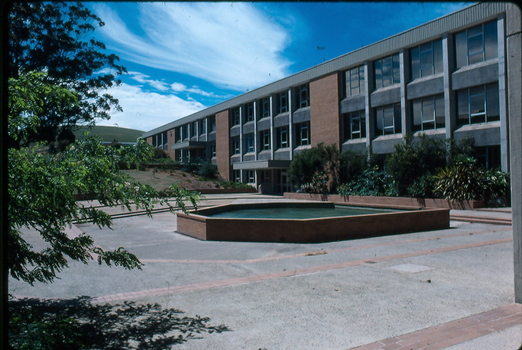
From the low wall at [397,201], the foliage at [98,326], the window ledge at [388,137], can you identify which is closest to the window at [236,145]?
the low wall at [397,201]

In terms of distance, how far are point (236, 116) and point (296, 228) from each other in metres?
40.0

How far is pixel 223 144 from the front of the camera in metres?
54.2

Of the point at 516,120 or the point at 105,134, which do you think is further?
the point at 105,134

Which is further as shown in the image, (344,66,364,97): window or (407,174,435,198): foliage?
(344,66,364,97): window

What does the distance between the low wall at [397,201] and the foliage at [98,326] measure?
55.4 ft

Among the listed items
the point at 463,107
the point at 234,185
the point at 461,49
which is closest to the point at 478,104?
the point at 463,107

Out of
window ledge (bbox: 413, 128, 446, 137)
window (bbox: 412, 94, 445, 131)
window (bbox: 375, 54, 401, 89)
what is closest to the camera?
window ledge (bbox: 413, 128, 446, 137)

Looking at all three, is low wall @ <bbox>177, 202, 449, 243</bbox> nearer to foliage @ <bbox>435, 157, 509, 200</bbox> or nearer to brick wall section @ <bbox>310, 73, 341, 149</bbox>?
foliage @ <bbox>435, 157, 509, 200</bbox>

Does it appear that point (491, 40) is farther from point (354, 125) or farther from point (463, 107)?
point (354, 125)

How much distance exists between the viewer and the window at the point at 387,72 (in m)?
30.6

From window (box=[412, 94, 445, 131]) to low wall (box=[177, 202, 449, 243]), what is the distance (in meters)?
14.7

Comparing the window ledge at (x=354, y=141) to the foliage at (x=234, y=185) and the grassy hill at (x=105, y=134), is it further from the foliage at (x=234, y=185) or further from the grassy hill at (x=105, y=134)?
the grassy hill at (x=105, y=134)

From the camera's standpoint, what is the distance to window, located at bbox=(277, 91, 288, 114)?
141 ft

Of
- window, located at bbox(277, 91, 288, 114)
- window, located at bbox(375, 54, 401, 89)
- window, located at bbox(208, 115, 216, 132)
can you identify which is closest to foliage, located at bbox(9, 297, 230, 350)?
window, located at bbox(375, 54, 401, 89)
